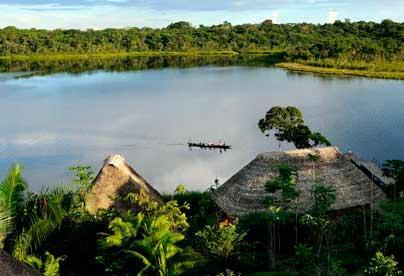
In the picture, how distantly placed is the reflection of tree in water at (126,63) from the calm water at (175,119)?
9227mm

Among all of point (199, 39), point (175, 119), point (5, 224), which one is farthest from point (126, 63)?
point (5, 224)

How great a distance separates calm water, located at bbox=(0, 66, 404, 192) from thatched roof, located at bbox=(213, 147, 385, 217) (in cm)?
622

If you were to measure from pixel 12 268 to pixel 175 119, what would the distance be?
1079 inches

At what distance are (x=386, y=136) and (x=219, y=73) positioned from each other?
30.1 metres

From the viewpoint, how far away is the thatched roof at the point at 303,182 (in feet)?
38.3

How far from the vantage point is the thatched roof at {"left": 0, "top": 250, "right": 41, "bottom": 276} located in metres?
4.46

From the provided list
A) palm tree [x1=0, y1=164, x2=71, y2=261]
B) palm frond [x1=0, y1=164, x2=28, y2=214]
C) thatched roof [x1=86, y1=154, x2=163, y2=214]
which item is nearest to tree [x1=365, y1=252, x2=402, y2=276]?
palm tree [x1=0, y1=164, x2=71, y2=261]

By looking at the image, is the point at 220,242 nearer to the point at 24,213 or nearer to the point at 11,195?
the point at 24,213

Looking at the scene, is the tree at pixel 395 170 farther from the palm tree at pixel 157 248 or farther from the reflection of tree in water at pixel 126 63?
the reflection of tree in water at pixel 126 63

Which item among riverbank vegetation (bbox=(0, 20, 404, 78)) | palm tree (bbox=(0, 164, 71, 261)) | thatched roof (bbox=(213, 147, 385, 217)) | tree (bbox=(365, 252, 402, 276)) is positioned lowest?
thatched roof (bbox=(213, 147, 385, 217))

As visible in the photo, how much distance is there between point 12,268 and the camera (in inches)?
179

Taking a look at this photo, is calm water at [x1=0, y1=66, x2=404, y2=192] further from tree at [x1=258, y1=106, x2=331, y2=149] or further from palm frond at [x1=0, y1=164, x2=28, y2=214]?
palm frond at [x1=0, y1=164, x2=28, y2=214]

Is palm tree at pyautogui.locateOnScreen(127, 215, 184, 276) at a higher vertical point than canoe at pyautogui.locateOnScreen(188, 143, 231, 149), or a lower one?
higher

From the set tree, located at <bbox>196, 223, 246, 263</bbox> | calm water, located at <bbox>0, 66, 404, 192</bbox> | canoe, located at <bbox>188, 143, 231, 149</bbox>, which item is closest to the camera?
tree, located at <bbox>196, 223, 246, 263</bbox>
